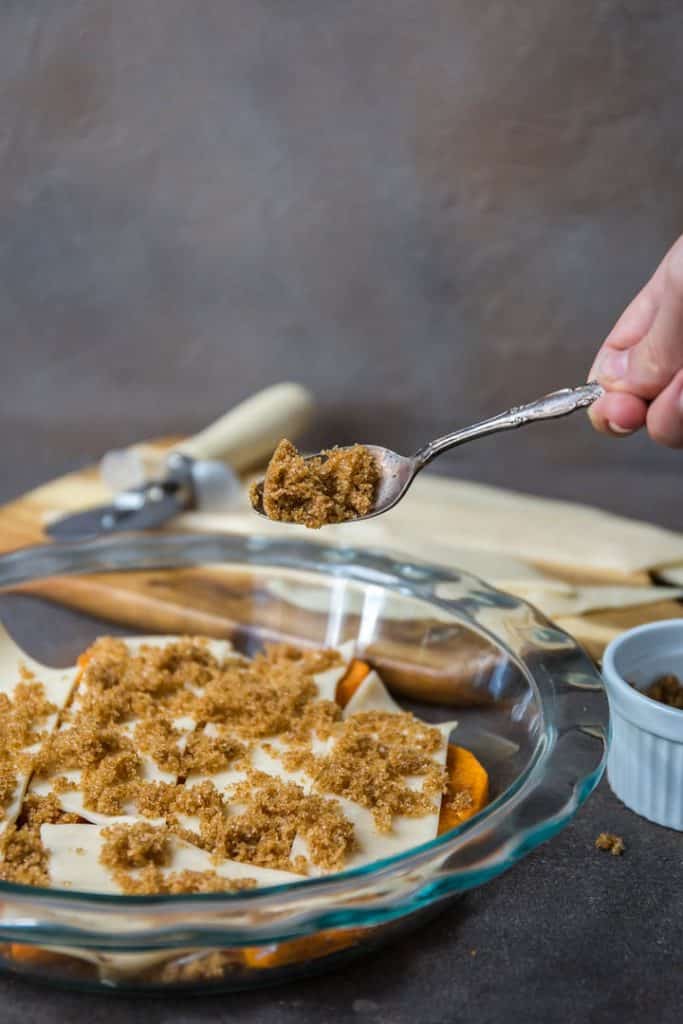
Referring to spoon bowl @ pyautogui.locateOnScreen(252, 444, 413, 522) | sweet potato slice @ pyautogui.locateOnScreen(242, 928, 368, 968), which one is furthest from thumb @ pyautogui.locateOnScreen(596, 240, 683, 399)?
sweet potato slice @ pyautogui.locateOnScreen(242, 928, 368, 968)

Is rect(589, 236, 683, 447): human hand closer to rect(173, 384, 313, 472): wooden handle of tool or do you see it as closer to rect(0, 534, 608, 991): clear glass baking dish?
rect(0, 534, 608, 991): clear glass baking dish

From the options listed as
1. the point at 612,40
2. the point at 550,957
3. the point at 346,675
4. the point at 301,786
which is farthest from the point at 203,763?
the point at 612,40

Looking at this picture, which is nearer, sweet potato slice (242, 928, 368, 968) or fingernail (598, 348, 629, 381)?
sweet potato slice (242, 928, 368, 968)

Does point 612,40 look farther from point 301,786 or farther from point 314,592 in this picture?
point 301,786

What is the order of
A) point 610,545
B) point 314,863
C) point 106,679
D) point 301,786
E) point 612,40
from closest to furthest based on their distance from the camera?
point 314,863, point 301,786, point 106,679, point 610,545, point 612,40

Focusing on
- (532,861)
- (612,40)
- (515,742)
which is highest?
(612,40)

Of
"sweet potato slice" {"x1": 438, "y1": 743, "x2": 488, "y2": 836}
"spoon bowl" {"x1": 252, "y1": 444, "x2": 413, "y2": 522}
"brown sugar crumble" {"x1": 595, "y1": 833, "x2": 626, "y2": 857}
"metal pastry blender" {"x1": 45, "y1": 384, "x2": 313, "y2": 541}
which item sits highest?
"spoon bowl" {"x1": 252, "y1": 444, "x2": 413, "y2": 522}

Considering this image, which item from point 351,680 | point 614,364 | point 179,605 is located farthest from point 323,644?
point 614,364

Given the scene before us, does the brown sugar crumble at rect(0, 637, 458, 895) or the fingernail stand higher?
the fingernail
